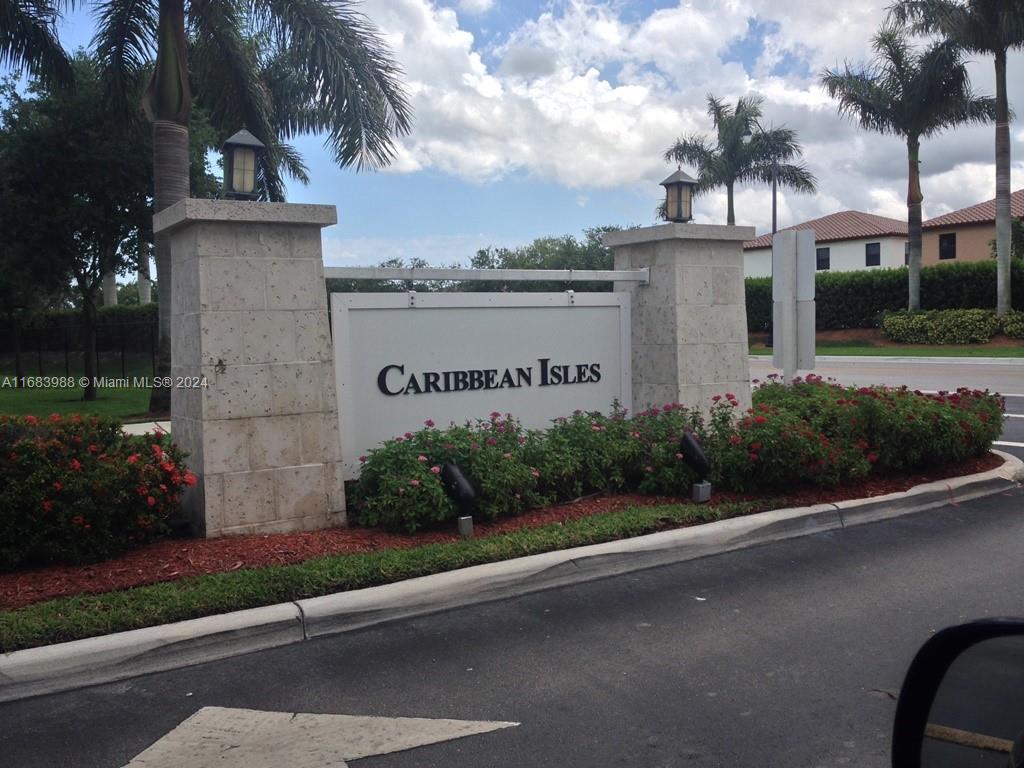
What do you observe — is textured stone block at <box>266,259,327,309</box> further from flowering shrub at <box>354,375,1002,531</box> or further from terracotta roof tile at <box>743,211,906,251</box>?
terracotta roof tile at <box>743,211,906,251</box>

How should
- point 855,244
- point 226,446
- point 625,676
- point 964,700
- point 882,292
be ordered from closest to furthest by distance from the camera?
1. point 964,700
2. point 625,676
3. point 226,446
4. point 882,292
5. point 855,244

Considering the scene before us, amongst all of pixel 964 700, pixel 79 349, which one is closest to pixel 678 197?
pixel 964 700

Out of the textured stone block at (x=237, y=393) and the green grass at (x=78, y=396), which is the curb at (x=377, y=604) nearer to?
the textured stone block at (x=237, y=393)

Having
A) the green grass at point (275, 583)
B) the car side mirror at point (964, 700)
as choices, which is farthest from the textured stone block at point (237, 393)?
the car side mirror at point (964, 700)

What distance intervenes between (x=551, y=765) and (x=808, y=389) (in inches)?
267

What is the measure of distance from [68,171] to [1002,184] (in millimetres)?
28606

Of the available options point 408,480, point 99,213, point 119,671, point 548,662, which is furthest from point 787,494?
point 99,213

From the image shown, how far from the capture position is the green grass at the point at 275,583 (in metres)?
4.65

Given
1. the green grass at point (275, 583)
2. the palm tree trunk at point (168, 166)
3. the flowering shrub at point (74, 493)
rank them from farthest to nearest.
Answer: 1. the palm tree trunk at point (168, 166)
2. the flowering shrub at point (74, 493)
3. the green grass at point (275, 583)

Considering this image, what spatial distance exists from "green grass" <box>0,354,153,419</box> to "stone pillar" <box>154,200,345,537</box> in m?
9.65

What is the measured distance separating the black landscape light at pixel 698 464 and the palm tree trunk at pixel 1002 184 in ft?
92.3

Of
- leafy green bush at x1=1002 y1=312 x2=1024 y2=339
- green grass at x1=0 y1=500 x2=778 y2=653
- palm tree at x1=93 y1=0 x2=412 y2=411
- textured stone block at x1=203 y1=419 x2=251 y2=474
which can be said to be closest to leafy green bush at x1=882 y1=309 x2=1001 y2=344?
leafy green bush at x1=1002 y1=312 x2=1024 y2=339

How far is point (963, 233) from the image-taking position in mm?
50500

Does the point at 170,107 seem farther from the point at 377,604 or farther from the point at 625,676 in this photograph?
the point at 625,676
